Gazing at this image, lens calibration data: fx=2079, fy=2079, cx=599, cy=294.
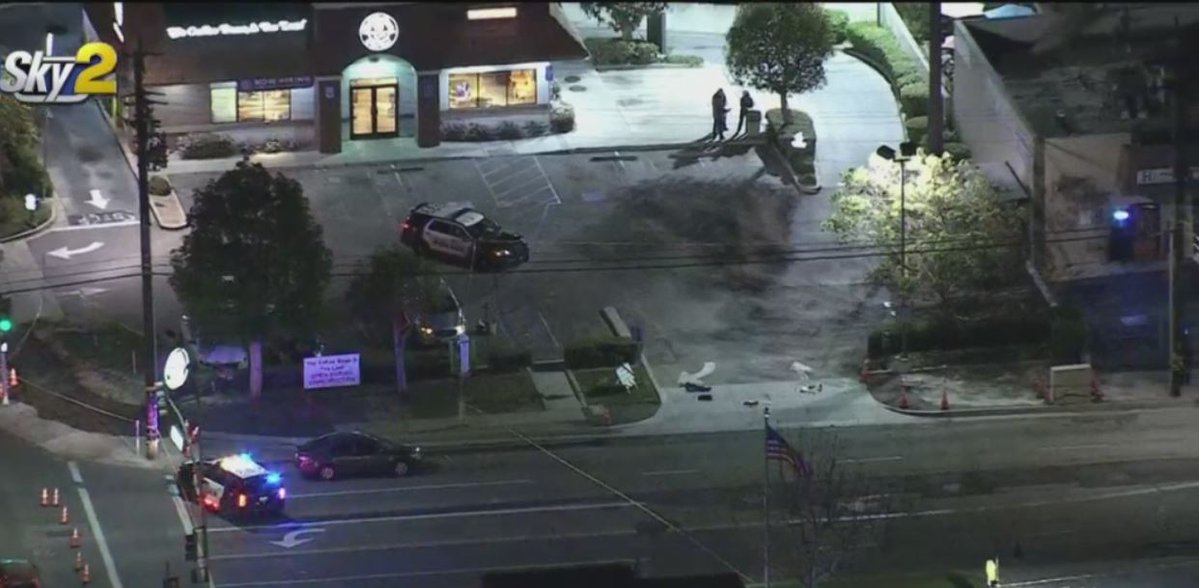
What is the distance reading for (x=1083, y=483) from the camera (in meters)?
49.3

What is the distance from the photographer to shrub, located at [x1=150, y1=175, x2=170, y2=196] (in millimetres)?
65375

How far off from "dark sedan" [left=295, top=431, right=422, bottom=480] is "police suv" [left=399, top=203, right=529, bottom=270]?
39.9ft

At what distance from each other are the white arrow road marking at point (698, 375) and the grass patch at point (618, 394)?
934mm

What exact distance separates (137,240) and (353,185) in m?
7.54

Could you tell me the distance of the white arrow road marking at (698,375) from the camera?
55500mm

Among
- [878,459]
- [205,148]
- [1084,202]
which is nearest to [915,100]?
[1084,202]

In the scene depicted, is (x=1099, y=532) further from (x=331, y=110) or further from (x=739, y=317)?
(x=331, y=110)

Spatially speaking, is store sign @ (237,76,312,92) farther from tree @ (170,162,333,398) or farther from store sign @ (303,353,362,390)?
store sign @ (303,353,362,390)

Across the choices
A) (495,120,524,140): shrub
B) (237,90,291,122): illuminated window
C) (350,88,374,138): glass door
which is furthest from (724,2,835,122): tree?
(237,90,291,122): illuminated window

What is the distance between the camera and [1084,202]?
61.4 meters

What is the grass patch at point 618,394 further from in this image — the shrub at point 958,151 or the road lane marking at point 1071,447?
the shrub at point 958,151

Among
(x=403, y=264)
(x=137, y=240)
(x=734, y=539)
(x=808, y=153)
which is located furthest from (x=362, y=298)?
(x=808, y=153)

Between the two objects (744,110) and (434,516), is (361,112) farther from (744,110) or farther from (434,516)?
(434,516)

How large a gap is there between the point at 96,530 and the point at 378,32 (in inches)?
974
